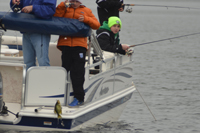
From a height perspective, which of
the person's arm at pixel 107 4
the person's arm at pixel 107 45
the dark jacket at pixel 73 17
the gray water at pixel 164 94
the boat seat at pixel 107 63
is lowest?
the gray water at pixel 164 94

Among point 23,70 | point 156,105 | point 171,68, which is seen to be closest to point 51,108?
point 23,70

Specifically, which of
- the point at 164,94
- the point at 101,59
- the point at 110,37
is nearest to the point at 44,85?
the point at 101,59

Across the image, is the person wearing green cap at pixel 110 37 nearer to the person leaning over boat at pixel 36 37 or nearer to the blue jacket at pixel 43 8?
the person leaning over boat at pixel 36 37

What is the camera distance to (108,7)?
8.88 metres

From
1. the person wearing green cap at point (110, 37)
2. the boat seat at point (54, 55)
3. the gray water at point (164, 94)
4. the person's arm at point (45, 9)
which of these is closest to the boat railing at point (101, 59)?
the person wearing green cap at point (110, 37)

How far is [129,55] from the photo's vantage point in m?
7.99

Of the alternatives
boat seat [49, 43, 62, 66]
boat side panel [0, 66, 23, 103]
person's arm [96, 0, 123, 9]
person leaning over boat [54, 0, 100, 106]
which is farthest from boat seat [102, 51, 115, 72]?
person's arm [96, 0, 123, 9]

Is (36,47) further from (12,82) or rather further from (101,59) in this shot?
(101,59)

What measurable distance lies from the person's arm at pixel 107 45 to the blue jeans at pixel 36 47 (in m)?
1.54

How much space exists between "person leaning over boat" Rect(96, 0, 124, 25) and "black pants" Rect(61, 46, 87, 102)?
2.73 m

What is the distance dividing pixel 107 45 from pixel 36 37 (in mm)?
1732

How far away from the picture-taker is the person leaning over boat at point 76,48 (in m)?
6.17

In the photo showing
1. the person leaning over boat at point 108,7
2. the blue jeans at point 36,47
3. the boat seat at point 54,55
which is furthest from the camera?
the person leaning over boat at point 108,7

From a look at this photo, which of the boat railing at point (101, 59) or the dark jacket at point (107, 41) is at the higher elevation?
the dark jacket at point (107, 41)
